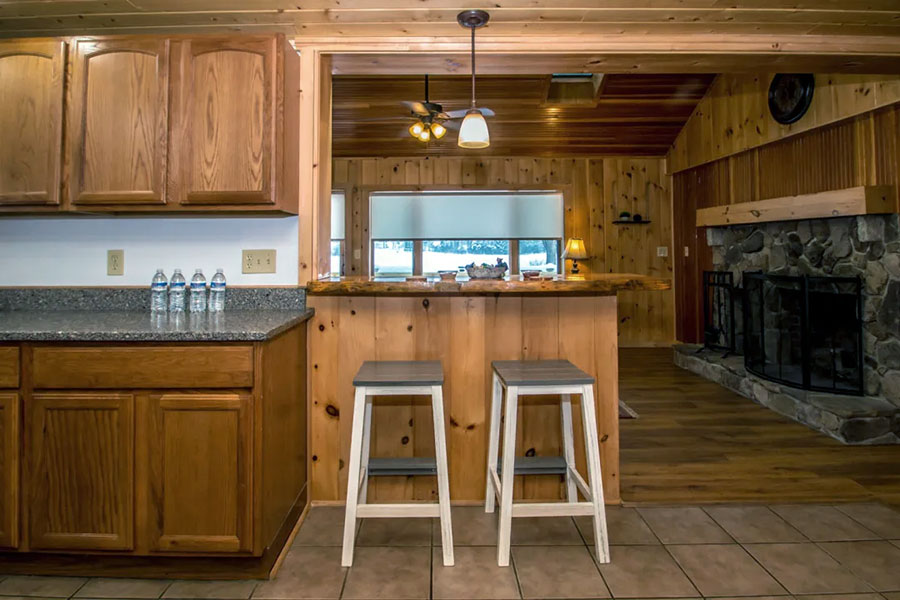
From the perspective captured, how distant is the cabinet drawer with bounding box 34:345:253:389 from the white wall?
728 millimetres

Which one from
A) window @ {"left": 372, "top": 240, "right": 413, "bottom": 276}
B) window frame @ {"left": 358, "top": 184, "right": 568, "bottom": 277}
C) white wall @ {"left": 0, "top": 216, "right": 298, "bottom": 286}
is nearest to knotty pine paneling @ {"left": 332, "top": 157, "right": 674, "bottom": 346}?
window frame @ {"left": 358, "top": 184, "right": 568, "bottom": 277}

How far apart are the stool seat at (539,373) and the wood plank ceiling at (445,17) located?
4.81 feet

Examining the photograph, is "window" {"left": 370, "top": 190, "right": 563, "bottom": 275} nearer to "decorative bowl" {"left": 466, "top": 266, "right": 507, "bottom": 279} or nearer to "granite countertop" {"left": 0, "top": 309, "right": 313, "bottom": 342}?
"decorative bowl" {"left": 466, "top": 266, "right": 507, "bottom": 279}

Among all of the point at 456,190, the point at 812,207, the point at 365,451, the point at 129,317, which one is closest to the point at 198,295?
the point at 129,317

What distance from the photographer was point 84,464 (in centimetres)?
174

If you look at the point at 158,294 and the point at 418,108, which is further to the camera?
the point at 418,108

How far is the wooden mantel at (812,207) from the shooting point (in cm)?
334

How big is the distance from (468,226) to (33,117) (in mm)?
5211

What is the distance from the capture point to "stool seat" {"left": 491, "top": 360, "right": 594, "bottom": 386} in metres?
1.87

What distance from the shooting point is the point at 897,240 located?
331cm

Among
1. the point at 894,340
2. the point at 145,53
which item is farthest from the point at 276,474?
the point at 894,340

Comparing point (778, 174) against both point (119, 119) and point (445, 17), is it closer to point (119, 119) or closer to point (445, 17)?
point (445, 17)

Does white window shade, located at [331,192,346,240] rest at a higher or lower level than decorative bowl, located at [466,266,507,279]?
higher

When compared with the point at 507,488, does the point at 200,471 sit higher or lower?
higher
